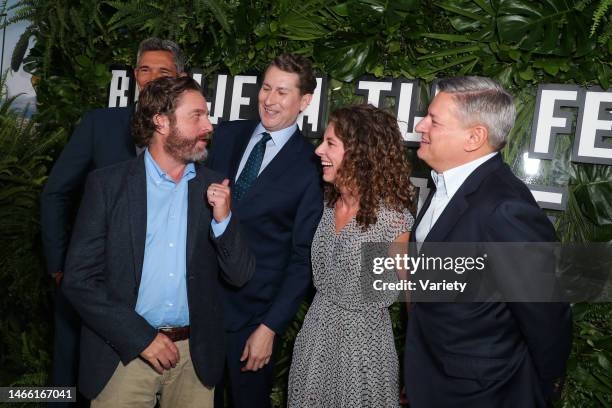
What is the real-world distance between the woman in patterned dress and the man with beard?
358 millimetres

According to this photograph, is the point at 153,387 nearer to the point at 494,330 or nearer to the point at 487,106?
the point at 494,330

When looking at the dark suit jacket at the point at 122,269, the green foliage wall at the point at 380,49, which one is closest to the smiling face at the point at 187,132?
the dark suit jacket at the point at 122,269

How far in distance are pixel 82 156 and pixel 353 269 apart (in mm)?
1526

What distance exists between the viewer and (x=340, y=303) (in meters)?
2.25

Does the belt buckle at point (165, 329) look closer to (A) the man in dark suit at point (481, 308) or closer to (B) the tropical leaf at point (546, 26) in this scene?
(A) the man in dark suit at point (481, 308)

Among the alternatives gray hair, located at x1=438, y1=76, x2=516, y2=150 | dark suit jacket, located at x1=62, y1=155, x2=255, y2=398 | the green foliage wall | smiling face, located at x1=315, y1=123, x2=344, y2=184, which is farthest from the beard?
the green foliage wall

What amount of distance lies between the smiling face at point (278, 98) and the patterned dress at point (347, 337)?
1.96ft

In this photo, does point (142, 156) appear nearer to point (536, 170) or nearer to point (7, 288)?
point (536, 170)

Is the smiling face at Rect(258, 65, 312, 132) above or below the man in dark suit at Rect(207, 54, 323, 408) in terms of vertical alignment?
above

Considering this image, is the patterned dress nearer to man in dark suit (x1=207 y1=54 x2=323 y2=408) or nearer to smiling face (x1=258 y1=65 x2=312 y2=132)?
man in dark suit (x1=207 y1=54 x2=323 y2=408)

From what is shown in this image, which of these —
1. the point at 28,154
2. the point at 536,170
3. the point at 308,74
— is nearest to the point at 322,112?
the point at 308,74

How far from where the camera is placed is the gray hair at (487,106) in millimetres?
1895

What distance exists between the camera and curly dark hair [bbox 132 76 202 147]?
213 centimetres

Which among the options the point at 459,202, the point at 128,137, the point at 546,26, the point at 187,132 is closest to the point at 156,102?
the point at 187,132
